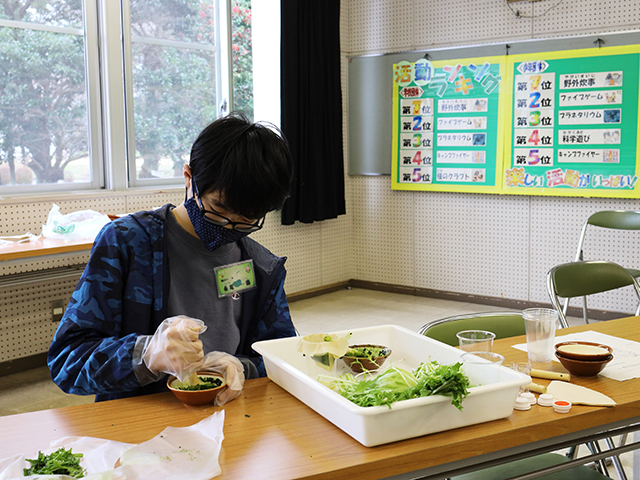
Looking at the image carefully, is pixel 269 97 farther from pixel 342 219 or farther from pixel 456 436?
pixel 456 436

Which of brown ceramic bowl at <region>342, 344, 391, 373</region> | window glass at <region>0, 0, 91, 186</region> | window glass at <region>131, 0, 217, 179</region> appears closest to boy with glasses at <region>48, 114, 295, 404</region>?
brown ceramic bowl at <region>342, 344, 391, 373</region>

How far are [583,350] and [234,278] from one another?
87cm

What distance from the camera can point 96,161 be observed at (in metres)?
4.07

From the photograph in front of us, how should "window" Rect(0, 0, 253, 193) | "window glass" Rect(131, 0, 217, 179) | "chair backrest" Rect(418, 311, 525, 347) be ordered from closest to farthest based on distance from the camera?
1. "chair backrest" Rect(418, 311, 525, 347)
2. "window" Rect(0, 0, 253, 193)
3. "window glass" Rect(131, 0, 217, 179)

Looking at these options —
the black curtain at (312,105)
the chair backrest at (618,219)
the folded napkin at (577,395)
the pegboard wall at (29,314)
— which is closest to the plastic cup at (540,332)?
the folded napkin at (577,395)

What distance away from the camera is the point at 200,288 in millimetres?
1521

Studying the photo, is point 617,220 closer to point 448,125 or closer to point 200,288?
point 448,125

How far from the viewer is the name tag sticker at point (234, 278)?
153cm

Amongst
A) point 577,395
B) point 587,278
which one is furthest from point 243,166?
point 587,278

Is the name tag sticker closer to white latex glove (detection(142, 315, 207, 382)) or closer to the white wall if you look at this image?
white latex glove (detection(142, 315, 207, 382))

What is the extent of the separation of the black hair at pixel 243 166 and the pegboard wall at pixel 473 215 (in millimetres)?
3716

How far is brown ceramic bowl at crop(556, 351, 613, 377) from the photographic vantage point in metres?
1.44

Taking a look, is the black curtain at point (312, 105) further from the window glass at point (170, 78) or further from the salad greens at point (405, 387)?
the salad greens at point (405, 387)

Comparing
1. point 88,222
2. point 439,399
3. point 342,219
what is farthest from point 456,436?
point 342,219
